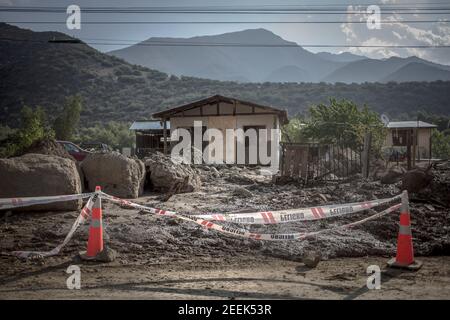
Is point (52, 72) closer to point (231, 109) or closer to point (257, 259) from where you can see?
point (231, 109)

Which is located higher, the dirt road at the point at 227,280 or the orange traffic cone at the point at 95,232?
the orange traffic cone at the point at 95,232

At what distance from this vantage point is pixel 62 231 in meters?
6.56

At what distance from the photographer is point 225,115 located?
25.6m

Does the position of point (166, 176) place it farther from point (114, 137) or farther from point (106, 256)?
point (114, 137)

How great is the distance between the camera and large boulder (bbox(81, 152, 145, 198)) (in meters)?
10.4

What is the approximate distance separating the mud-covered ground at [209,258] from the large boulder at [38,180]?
0.37 metres

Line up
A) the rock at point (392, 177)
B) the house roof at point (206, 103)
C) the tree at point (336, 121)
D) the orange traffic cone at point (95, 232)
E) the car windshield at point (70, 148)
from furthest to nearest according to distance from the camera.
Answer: the tree at point (336, 121), the house roof at point (206, 103), the car windshield at point (70, 148), the rock at point (392, 177), the orange traffic cone at point (95, 232)

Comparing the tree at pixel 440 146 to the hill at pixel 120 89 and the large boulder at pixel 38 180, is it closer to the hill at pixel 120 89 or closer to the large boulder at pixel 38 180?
the hill at pixel 120 89

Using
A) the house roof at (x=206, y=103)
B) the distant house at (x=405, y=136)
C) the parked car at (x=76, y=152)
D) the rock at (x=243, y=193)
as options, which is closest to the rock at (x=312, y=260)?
the rock at (x=243, y=193)

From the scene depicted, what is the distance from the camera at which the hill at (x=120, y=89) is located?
65.2m

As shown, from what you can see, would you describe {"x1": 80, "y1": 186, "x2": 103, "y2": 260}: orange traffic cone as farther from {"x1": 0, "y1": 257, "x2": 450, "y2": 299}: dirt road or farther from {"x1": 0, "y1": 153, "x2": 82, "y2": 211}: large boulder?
{"x1": 0, "y1": 153, "x2": 82, "y2": 211}: large boulder
